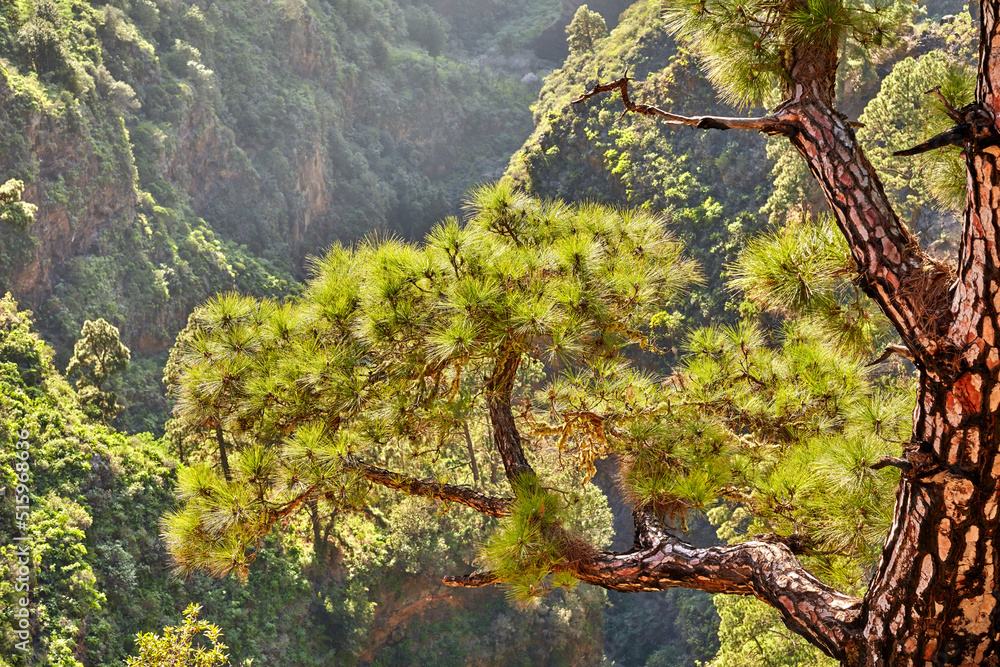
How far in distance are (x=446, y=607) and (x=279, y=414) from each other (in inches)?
395

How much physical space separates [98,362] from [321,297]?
8.36m

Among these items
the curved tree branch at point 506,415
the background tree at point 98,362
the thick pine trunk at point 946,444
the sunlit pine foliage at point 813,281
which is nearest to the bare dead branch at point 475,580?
the curved tree branch at point 506,415

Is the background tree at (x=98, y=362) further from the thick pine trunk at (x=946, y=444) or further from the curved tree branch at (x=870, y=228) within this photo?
the thick pine trunk at (x=946, y=444)

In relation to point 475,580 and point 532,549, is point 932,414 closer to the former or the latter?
point 532,549

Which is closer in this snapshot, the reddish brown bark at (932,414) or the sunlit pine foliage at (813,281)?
the reddish brown bark at (932,414)

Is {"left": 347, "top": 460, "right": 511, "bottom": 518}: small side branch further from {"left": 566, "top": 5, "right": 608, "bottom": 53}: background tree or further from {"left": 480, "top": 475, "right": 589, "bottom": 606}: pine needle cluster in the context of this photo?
{"left": 566, "top": 5, "right": 608, "bottom": 53}: background tree

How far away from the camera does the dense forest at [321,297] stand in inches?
85.4

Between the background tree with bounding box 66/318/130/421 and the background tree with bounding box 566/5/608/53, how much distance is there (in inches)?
583

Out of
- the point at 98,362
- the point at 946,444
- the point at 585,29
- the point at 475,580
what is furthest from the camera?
the point at 585,29

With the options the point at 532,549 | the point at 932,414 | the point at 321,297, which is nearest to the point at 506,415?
the point at 532,549

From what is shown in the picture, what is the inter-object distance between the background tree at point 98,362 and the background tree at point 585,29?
48.6 feet

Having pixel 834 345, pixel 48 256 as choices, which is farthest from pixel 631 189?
pixel 834 345

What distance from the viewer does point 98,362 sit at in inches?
360

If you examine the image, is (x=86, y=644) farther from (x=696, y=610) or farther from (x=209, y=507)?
(x=696, y=610)
